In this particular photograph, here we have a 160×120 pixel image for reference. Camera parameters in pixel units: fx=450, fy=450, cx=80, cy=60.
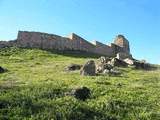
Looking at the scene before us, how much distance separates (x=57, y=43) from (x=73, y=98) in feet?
130

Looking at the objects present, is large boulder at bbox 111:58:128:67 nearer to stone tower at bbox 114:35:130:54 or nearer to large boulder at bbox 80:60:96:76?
large boulder at bbox 80:60:96:76

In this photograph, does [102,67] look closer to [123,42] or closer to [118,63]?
[118,63]

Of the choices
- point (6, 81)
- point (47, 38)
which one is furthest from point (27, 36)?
point (6, 81)

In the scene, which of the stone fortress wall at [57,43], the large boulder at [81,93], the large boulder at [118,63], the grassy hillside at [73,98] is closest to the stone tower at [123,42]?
the stone fortress wall at [57,43]

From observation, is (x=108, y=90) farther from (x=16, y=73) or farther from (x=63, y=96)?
(x=16, y=73)

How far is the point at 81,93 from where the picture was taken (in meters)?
27.8

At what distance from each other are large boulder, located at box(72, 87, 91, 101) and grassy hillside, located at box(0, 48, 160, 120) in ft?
1.18

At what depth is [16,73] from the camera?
39.7 m

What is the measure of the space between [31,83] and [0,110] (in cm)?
862

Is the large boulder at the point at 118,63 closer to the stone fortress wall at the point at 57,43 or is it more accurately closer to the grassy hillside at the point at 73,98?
the grassy hillside at the point at 73,98

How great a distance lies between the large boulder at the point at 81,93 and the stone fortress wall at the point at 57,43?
35.1 metres

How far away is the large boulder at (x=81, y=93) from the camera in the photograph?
2743cm

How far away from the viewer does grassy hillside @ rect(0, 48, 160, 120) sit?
2386cm

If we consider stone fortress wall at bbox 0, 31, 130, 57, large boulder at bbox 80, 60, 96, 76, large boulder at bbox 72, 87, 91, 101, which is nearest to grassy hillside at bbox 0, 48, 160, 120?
large boulder at bbox 72, 87, 91, 101
